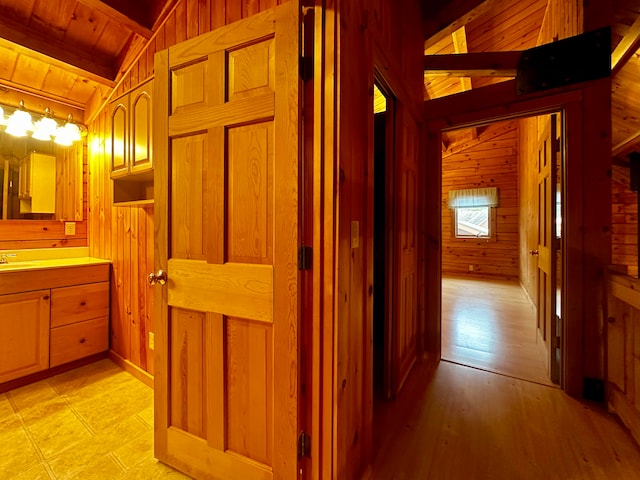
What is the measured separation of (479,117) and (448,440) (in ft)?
7.53

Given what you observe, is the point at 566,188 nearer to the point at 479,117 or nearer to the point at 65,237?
the point at 479,117

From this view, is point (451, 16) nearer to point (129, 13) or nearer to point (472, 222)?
point (129, 13)

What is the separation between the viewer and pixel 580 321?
185cm

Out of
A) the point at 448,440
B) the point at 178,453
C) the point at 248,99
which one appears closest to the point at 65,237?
the point at 178,453

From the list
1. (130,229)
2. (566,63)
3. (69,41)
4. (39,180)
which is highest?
(69,41)

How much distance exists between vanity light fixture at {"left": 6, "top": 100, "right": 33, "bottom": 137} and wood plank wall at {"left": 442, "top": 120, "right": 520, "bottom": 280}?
7.43 m

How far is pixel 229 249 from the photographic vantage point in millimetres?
1175

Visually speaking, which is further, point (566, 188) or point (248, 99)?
point (566, 188)

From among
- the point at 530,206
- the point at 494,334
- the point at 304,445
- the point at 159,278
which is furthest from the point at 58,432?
the point at 530,206

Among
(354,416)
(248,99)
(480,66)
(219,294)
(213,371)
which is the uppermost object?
(480,66)

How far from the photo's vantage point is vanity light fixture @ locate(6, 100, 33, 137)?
2223mm

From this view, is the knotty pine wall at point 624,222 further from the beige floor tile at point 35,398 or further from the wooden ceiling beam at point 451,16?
the beige floor tile at point 35,398

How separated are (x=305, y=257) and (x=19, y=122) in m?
2.87

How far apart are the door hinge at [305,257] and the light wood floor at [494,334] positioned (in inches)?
80.6
